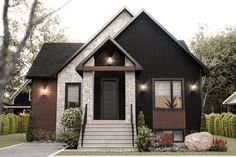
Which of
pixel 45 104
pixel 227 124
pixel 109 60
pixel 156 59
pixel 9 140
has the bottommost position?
pixel 9 140

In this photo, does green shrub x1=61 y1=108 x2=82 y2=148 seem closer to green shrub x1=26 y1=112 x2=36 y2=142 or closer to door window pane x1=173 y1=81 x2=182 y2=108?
green shrub x1=26 y1=112 x2=36 y2=142

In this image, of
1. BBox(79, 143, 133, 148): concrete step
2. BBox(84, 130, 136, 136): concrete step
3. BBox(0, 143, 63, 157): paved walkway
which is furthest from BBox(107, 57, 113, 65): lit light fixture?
BBox(0, 143, 63, 157): paved walkway

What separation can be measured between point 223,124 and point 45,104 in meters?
14.3

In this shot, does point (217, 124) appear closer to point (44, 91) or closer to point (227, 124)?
point (227, 124)

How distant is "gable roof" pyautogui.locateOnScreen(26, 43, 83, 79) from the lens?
21.9 meters

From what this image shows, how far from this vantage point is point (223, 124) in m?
28.0

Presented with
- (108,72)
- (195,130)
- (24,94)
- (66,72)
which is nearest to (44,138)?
(66,72)

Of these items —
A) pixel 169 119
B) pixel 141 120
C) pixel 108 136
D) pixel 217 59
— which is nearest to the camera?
pixel 108 136

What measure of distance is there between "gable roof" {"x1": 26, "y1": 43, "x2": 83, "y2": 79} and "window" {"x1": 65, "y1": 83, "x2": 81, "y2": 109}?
3.86 feet

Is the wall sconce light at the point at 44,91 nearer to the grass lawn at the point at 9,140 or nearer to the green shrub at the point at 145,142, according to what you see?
the grass lawn at the point at 9,140

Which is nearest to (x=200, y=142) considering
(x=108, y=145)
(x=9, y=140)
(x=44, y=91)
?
(x=108, y=145)

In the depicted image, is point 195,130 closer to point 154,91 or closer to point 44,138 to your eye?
point 154,91

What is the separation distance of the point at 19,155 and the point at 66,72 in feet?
28.9

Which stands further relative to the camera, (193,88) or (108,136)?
(193,88)
